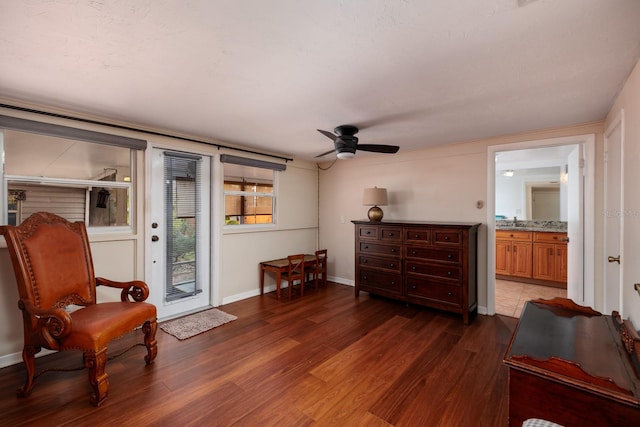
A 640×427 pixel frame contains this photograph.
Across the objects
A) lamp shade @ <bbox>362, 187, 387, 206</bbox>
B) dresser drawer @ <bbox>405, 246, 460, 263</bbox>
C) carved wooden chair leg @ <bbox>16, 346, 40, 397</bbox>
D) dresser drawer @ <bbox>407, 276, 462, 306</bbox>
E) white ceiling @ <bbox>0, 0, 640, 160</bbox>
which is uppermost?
white ceiling @ <bbox>0, 0, 640, 160</bbox>

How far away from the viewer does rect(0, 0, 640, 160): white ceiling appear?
131 cm

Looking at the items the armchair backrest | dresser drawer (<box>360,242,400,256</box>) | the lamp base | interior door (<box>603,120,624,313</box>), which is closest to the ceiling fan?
the lamp base

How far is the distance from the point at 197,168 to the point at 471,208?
3.60m

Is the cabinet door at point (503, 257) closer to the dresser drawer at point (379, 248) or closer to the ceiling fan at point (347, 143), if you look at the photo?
the dresser drawer at point (379, 248)

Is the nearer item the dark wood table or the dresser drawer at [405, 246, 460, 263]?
the dark wood table

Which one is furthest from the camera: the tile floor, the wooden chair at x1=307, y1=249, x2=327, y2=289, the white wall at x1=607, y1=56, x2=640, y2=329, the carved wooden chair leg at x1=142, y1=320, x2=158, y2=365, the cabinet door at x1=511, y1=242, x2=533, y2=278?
the cabinet door at x1=511, y1=242, x2=533, y2=278

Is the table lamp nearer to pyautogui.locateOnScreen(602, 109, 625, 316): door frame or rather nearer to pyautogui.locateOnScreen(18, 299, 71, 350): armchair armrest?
pyautogui.locateOnScreen(602, 109, 625, 316): door frame

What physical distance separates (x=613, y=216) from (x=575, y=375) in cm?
209

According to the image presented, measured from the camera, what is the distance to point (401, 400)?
195 cm

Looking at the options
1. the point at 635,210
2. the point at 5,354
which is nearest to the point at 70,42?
the point at 5,354

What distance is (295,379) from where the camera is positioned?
2.19 m

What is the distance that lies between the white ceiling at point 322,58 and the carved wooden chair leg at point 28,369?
1919 millimetres

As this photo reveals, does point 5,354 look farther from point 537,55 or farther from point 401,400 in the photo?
point 537,55

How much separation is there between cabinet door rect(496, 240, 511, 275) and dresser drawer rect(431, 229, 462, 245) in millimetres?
2608
